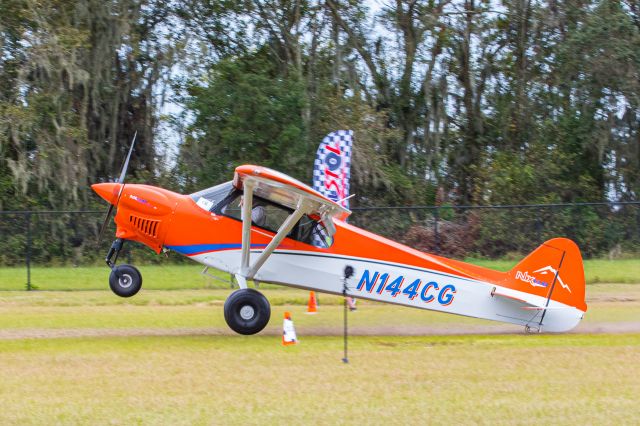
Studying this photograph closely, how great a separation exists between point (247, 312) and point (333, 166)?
35.2ft

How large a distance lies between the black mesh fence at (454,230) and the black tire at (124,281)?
984cm

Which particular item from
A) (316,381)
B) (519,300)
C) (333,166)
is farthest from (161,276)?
(316,381)

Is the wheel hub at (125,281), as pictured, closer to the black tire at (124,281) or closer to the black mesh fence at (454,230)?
the black tire at (124,281)

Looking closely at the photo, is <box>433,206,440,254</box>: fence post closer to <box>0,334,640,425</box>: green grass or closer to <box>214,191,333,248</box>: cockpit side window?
<box>214,191,333,248</box>: cockpit side window

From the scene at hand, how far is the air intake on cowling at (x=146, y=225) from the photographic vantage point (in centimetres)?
1360

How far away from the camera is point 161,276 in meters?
23.1

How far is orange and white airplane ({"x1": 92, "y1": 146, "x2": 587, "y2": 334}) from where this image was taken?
1364cm

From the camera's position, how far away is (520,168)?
1250 inches

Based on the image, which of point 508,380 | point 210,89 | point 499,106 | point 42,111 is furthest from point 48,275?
point 499,106

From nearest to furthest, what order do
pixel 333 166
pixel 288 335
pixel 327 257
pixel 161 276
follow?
pixel 288 335
pixel 327 257
pixel 161 276
pixel 333 166

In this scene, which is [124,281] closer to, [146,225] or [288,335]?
[146,225]

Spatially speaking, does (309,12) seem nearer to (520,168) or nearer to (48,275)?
(520,168)

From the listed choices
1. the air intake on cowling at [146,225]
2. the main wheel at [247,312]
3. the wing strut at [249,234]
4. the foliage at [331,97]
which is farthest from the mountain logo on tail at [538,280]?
the foliage at [331,97]

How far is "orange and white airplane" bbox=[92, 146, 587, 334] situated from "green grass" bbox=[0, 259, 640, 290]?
25.9 ft
